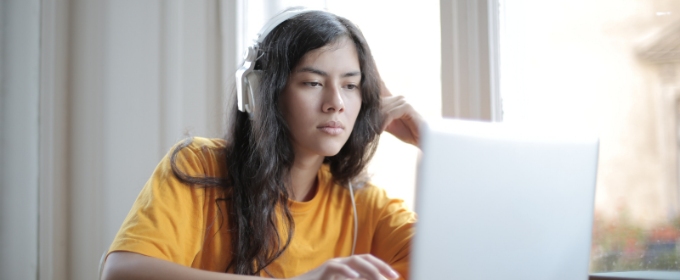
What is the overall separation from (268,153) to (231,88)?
18.3 inches

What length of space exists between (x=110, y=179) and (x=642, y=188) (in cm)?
160

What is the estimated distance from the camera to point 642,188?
1.47 m

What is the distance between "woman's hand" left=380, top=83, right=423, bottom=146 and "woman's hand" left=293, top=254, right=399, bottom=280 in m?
0.64

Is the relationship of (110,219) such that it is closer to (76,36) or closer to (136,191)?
(136,191)

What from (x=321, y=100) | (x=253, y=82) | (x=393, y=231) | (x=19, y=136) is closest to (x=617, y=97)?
Result: (x=393, y=231)

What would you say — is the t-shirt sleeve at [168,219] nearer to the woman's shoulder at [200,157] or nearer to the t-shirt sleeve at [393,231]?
the woman's shoulder at [200,157]

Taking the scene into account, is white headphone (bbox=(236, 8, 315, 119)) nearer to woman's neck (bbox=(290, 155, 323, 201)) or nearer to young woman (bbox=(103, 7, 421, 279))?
young woman (bbox=(103, 7, 421, 279))

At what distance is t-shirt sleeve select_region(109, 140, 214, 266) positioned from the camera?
1.04 m

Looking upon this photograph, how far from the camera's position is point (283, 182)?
1.29 meters

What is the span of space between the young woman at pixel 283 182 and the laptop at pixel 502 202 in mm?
406

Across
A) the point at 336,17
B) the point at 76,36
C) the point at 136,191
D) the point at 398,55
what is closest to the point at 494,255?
the point at 336,17

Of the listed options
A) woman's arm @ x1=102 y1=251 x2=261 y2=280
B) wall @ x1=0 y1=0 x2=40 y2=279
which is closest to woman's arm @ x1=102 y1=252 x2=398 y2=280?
woman's arm @ x1=102 y1=251 x2=261 y2=280

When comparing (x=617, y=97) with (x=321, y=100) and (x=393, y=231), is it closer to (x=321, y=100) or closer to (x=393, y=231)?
(x=393, y=231)

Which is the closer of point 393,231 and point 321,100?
point 321,100
